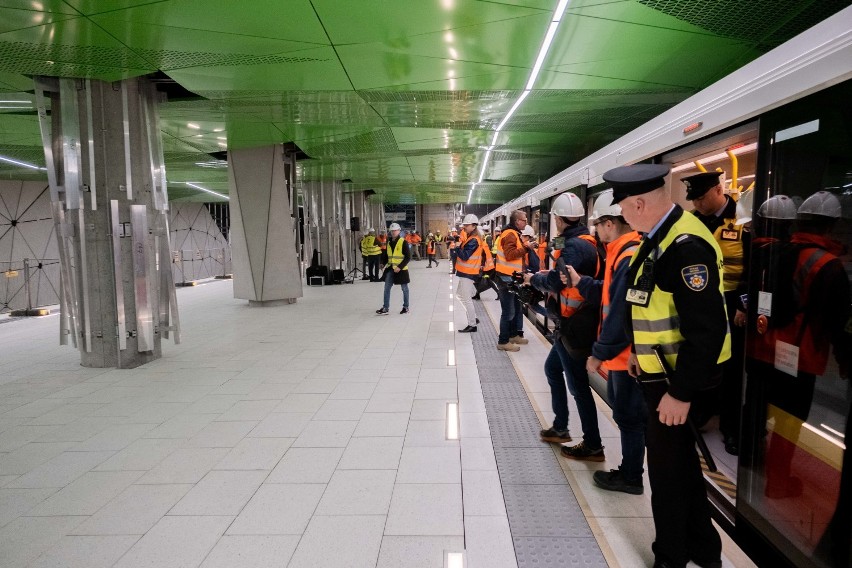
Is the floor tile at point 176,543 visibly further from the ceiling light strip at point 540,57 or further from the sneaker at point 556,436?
the ceiling light strip at point 540,57

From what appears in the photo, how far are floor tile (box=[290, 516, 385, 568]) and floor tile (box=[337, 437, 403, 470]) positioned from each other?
0.64m

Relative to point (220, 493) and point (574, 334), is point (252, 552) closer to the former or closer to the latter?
point (220, 493)

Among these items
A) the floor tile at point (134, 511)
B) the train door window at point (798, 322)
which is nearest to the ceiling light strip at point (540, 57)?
the train door window at point (798, 322)

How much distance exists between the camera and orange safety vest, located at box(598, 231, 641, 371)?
2502mm

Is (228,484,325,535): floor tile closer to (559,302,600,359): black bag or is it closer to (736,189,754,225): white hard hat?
(559,302,600,359): black bag

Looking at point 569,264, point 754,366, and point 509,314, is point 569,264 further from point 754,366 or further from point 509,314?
point 509,314

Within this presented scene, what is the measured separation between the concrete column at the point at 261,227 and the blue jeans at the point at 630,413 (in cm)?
950

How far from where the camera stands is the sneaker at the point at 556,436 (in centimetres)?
365

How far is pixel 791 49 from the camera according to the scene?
213 cm

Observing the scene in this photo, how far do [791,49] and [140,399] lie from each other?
5696mm

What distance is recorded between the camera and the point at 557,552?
2.39m

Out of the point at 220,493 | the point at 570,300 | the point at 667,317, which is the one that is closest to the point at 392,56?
the point at 570,300

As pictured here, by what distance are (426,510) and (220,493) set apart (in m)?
1.30

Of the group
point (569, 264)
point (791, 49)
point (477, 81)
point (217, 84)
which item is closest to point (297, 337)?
point (217, 84)
